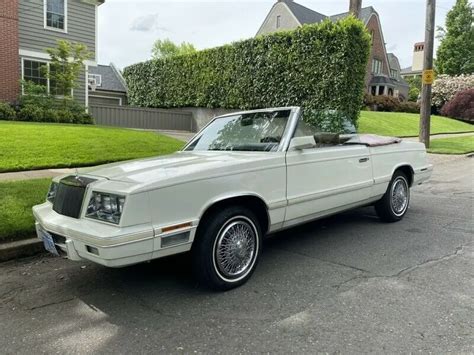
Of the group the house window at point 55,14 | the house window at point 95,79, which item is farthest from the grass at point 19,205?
the house window at point 95,79

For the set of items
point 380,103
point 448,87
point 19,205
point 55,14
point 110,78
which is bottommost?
point 19,205

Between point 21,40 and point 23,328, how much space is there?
17.0 metres

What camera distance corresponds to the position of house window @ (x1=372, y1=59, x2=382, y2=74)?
148 ft

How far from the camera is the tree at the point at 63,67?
16500 millimetres

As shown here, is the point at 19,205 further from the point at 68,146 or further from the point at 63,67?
the point at 63,67

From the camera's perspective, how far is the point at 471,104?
31.3 m

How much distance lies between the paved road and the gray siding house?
15.1 meters

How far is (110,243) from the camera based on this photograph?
2.96 m

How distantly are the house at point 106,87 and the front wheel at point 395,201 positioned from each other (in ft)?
80.3

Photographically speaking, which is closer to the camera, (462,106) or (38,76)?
(38,76)

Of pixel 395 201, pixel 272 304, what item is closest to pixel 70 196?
pixel 272 304

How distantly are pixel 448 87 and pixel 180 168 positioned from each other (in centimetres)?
3783

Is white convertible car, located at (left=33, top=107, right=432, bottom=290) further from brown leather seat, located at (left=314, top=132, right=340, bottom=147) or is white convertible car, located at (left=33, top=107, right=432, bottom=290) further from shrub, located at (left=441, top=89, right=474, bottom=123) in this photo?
shrub, located at (left=441, top=89, right=474, bottom=123)

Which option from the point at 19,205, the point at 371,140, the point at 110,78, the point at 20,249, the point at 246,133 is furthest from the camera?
the point at 110,78
